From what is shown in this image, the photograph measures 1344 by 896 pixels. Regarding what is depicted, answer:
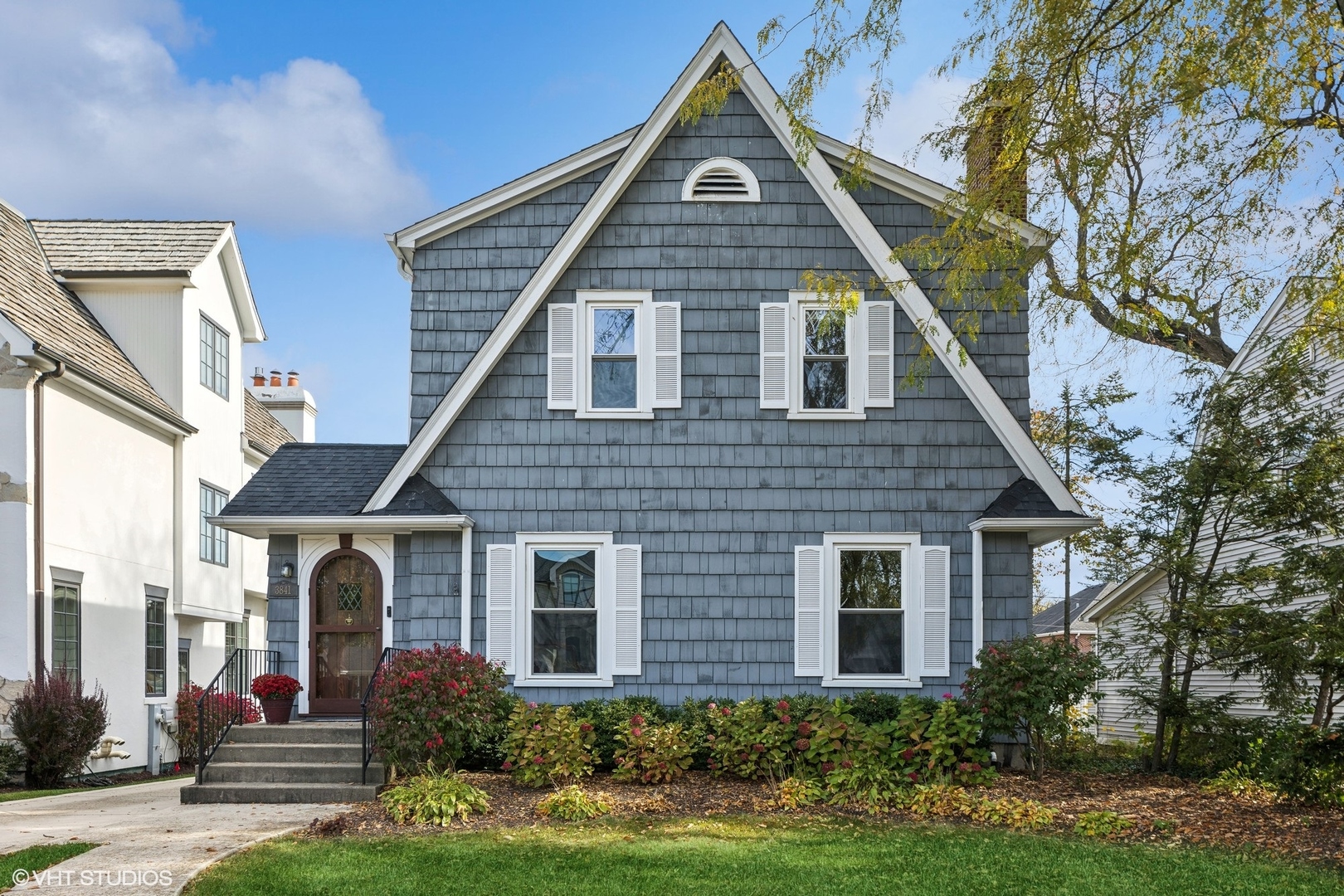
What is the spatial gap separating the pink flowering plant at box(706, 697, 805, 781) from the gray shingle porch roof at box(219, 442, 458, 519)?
3734mm

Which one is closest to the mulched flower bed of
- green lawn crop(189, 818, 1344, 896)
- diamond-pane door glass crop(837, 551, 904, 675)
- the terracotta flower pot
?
green lawn crop(189, 818, 1344, 896)

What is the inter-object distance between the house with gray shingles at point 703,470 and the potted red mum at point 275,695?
71cm

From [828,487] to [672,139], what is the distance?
4318 mm

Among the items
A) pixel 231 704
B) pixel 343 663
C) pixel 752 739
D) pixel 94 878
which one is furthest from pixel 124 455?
pixel 752 739

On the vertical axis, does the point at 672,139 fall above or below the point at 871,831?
above

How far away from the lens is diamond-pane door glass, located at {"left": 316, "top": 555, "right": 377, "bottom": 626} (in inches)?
524

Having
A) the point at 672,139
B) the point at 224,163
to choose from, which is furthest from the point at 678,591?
the point at 224,163

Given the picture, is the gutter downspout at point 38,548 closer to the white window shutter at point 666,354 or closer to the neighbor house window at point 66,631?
the neighbor house window at point 66,631

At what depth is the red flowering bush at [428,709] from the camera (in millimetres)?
10789

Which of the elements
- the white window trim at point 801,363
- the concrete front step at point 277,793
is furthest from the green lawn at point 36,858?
the white window trim at point 801,363

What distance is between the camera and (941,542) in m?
12.7

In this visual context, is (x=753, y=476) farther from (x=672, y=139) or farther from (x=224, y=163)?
(x=224, y=163)

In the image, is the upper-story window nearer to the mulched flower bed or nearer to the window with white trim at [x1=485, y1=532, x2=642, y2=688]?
the window with white trim at [x1=485, y1=532, x2=642, y2=688]

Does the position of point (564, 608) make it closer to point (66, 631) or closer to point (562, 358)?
point (562, 358)
